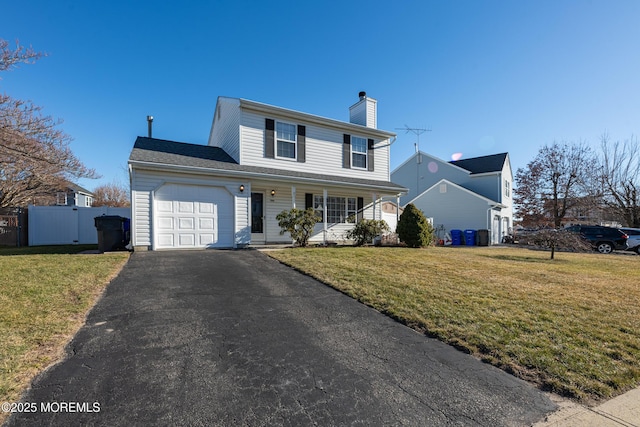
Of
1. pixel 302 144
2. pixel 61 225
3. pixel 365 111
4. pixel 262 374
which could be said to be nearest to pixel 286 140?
pixel 302 144

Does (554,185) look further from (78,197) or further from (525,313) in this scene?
(78,197)

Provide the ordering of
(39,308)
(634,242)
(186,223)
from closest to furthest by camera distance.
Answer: (39,308) → (186,223) → (634,242)

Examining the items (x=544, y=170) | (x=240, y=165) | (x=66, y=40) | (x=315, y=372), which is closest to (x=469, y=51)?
(x=240, y=165)

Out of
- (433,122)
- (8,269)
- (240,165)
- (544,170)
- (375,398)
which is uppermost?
(433,122)

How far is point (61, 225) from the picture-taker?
1317cm

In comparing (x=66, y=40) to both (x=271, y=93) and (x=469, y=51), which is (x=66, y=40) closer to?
(x=271, y=93)

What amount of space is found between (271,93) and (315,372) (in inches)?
535

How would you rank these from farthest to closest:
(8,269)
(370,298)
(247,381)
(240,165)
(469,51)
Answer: (240,165) < (469,51) < (8,269) < (370,298) < (247,381)

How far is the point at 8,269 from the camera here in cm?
586

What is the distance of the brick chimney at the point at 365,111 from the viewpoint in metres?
14.4

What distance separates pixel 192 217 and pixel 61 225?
826 centimetres

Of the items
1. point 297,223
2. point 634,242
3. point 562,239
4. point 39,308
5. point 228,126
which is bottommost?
point 634,242

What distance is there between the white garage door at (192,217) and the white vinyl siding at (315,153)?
2.11m

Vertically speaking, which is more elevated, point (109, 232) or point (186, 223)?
point (186, 223)
